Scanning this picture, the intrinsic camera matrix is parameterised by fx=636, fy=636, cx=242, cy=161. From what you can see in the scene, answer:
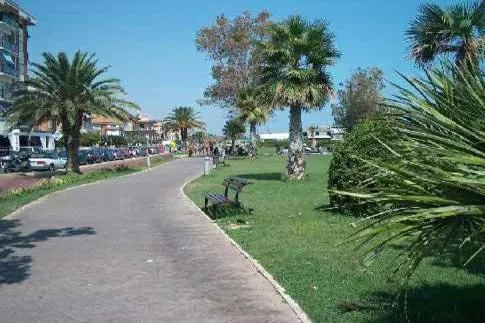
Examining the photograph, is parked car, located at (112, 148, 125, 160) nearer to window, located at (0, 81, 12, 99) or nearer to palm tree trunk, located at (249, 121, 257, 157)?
window, located at (0, 81, 12, 99)

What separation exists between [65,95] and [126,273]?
25593 mm

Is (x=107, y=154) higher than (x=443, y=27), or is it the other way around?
(x=443, y=27)

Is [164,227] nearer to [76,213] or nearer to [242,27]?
[76,213]

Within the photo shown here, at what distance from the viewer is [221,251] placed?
31.2 ft

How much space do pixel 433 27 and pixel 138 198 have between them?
1030cm

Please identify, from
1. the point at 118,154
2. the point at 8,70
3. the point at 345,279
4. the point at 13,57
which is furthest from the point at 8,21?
the point at 345,279

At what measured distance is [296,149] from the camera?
24.8m

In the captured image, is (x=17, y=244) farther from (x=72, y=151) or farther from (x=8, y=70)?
(x=8, y=70)

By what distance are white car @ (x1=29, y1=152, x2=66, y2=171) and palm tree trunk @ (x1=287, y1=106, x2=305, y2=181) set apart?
875 inches

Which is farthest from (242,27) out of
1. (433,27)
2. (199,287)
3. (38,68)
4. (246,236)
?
(199,287)

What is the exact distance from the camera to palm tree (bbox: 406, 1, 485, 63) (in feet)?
61.3

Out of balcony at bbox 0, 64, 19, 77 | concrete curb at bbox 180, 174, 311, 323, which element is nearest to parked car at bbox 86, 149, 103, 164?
balcony at bbox 0, 64, 19, 77

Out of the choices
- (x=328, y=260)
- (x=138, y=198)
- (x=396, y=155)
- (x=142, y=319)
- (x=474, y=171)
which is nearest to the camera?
(x=474, y=171)

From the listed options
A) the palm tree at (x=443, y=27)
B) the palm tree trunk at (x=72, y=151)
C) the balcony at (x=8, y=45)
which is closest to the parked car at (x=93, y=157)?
the balcony at (x=8, y=45)
